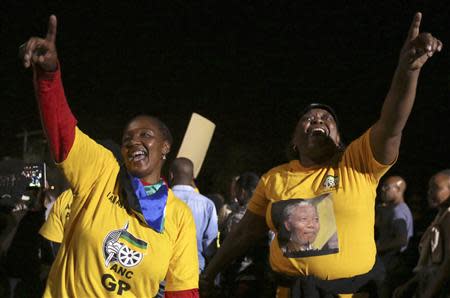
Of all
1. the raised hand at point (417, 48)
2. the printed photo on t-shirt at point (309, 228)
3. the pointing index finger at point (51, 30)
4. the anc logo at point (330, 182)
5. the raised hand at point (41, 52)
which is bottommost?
the printed photo on t-shirt at point (309, 228)

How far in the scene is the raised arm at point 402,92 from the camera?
271cm

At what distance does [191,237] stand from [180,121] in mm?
19485

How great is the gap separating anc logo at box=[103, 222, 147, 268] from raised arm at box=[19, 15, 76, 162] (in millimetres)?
429

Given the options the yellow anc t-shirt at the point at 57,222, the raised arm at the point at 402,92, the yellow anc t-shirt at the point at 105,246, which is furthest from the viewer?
the yellow anc t-shirt at the point at 57,222

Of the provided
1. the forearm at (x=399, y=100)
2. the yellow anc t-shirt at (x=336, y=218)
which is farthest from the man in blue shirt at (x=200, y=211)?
the forearm at (x=399, y=100)

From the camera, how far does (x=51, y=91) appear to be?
2607mm

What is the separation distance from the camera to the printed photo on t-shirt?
3.18 m

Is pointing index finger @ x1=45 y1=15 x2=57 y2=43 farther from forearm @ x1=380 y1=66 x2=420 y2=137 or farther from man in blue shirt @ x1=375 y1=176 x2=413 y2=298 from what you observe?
man in blue shirt @ x1=375 y1=176 x2=413 y2=298

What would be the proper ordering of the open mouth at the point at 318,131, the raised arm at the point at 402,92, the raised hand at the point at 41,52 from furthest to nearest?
the open mouth at the point at 318,131
the raised arm at the point at 402,92
the raised hand at the point at 41,52

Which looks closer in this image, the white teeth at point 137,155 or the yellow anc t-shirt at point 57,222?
the white teeth at point 137,155

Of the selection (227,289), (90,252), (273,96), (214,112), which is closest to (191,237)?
(90,252)

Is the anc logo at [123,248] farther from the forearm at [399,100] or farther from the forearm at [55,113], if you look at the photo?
the forearm at [399,100]

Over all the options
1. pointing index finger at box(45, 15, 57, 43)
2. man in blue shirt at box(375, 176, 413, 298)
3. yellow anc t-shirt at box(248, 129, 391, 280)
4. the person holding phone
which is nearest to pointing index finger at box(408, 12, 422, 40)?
yellow anc t-shirt at box(248, 129, 391, 280)

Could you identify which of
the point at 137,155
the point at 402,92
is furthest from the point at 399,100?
the point at 137,155
